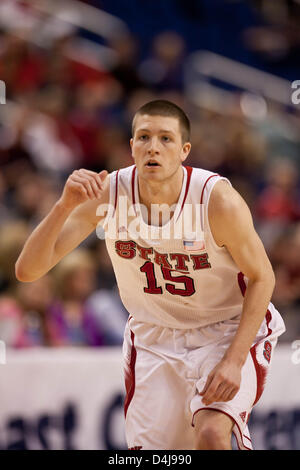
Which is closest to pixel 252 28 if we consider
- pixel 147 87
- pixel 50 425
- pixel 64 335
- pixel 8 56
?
pixel 147 87

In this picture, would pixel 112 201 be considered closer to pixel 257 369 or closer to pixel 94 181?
pixel 94 181

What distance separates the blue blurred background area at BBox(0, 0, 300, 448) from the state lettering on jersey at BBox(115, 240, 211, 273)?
191cm

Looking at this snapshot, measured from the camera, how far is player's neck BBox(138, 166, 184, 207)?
3508 mm

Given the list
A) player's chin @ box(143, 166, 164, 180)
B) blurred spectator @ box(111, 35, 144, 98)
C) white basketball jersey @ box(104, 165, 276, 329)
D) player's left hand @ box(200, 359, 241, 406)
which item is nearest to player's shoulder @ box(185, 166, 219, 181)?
white basketball jersey @ box(104, 165, 276, 329)

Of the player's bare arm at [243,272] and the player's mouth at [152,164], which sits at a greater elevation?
the player's mouth at [152,164]

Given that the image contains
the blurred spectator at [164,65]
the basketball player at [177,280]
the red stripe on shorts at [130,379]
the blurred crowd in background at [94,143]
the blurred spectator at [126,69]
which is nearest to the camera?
the basketball player at [177,280]

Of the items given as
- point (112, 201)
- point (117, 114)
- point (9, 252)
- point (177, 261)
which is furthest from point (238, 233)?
point (117, 114)

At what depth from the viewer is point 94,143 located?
26.9 ft

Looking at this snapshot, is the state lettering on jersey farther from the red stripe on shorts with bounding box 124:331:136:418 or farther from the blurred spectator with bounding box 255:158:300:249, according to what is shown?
the blurred spectator with bounding box 255:158:300:249

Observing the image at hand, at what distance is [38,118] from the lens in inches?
→ 316

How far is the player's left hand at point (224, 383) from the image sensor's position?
3.19 meters

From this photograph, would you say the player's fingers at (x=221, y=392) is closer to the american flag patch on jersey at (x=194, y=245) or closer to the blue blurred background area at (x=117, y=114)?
the american flag patch on jersey at (x=194, y=245)

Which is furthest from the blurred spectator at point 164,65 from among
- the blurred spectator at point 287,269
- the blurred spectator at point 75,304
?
the blurred spectator at point 75,304
